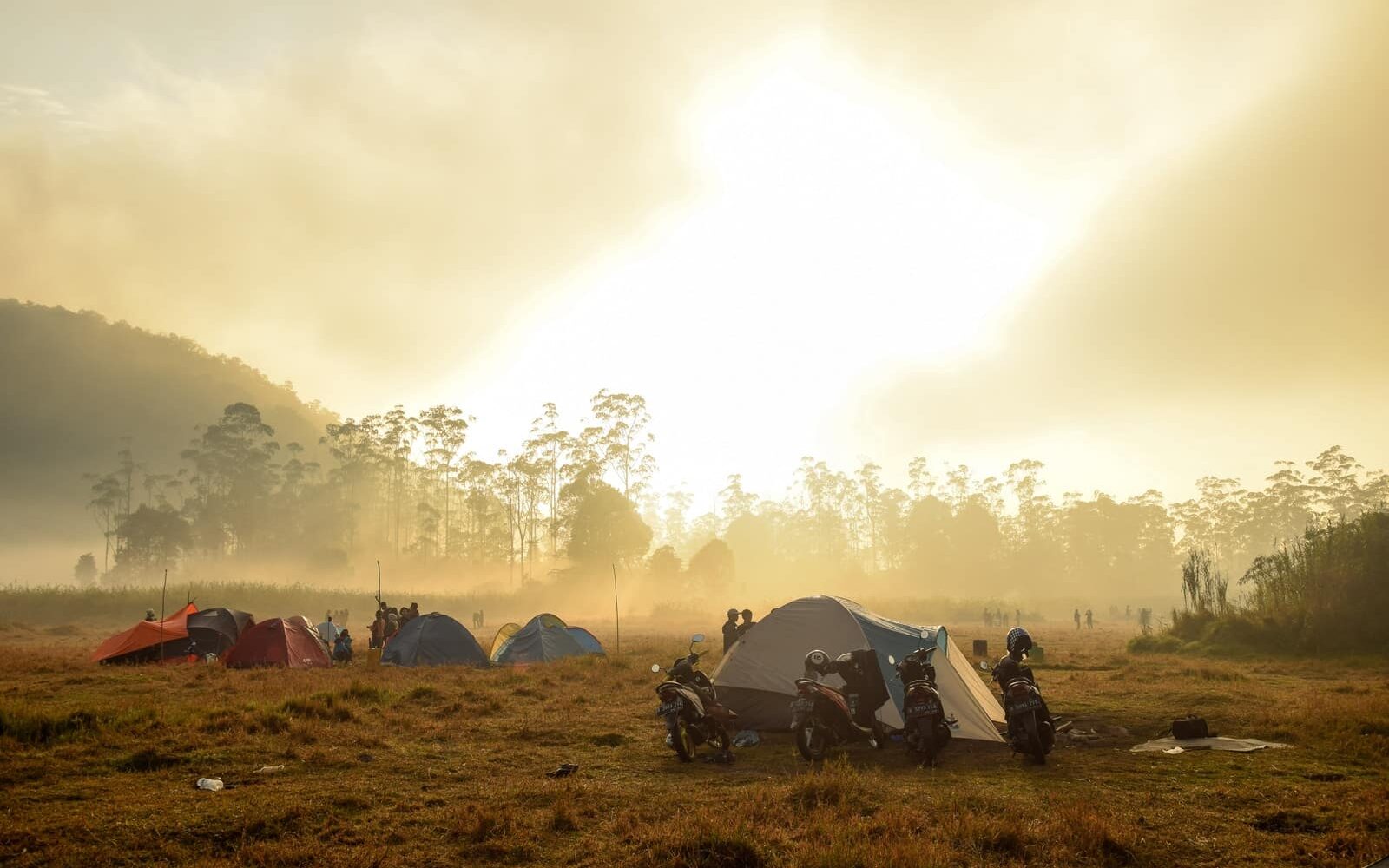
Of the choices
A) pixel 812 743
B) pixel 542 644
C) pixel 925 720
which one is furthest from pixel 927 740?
pixel 542 644

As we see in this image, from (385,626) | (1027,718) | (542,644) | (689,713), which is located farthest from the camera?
(385,626)

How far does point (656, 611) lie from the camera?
69250 mm

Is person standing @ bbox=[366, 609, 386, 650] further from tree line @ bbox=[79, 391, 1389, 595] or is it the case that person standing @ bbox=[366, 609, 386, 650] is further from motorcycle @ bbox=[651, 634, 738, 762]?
tree line @ bbox=[79, 391, 1389, 595]

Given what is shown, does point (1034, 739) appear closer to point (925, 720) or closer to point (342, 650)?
point (925, 720)

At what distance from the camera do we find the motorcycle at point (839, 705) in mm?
10891

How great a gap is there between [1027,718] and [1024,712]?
0.27ft

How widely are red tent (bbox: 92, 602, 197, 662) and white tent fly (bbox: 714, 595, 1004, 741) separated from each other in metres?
19.2

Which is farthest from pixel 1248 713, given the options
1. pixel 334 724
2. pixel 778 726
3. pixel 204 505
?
pixel 204 505

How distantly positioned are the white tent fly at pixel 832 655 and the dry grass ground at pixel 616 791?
A: 25.9 inches

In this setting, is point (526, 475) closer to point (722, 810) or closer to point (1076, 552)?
point (1076, 552)

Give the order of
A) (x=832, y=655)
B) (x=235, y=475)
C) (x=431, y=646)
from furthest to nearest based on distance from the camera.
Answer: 1. (x=235, y=475)
2. (x=431, y=646)
3. (x=832, y=655)

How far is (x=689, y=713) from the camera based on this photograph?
10.9m

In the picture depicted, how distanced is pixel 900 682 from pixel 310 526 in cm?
13715

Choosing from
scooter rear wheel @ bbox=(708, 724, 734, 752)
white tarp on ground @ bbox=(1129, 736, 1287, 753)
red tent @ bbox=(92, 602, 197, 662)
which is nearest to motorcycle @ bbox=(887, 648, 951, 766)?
scooter rear wheel @ bbox=(708, 724, 734, 752)
